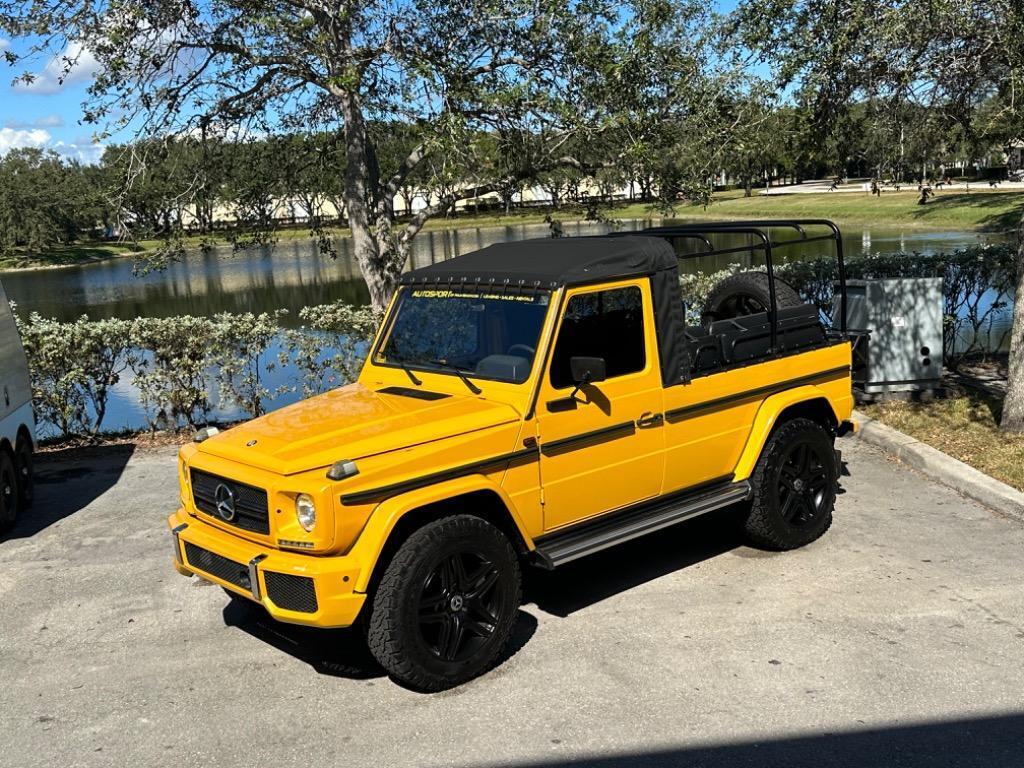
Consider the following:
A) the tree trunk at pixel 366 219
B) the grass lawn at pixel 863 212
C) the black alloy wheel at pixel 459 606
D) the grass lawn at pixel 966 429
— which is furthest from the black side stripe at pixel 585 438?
the grass lawn at pixel 863 212

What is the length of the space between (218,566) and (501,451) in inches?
58.6

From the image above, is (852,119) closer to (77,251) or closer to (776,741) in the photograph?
(776,741)

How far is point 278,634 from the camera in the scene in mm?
5266

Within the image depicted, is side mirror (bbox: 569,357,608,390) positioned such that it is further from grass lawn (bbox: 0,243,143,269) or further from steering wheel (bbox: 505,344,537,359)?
grass lawn (bbox: 0,243,143,269)

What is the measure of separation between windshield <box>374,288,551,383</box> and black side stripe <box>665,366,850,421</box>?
998 millimetres

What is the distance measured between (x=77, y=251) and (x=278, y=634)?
226 ft

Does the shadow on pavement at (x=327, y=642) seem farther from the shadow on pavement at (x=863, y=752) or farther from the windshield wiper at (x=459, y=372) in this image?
the windshield wiper at (x=459, y=372)

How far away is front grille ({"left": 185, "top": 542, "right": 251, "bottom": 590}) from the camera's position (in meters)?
4.49

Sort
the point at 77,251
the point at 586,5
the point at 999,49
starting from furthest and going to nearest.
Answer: the point at 77,251
the point at 586,5
the point at 999,49

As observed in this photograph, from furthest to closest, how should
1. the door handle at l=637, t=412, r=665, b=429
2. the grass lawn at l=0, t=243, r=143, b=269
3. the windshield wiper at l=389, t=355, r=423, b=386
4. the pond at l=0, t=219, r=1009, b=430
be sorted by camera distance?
1. the grass lawn at l=0, t=243, r=143, b=269
2. the pond at l=0, t=219, r=1009, b=430
3. the windshield wiper at l=389, t=355, r=423, b=386
4. the door handle at l=637, t=412, r=665, b=429

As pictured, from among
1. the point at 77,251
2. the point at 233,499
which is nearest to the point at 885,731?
the point at 233,499

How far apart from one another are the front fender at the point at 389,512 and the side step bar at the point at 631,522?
23.8 inches

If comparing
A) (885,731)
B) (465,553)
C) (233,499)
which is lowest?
(885,731)

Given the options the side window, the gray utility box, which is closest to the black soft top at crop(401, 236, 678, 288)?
the side window
